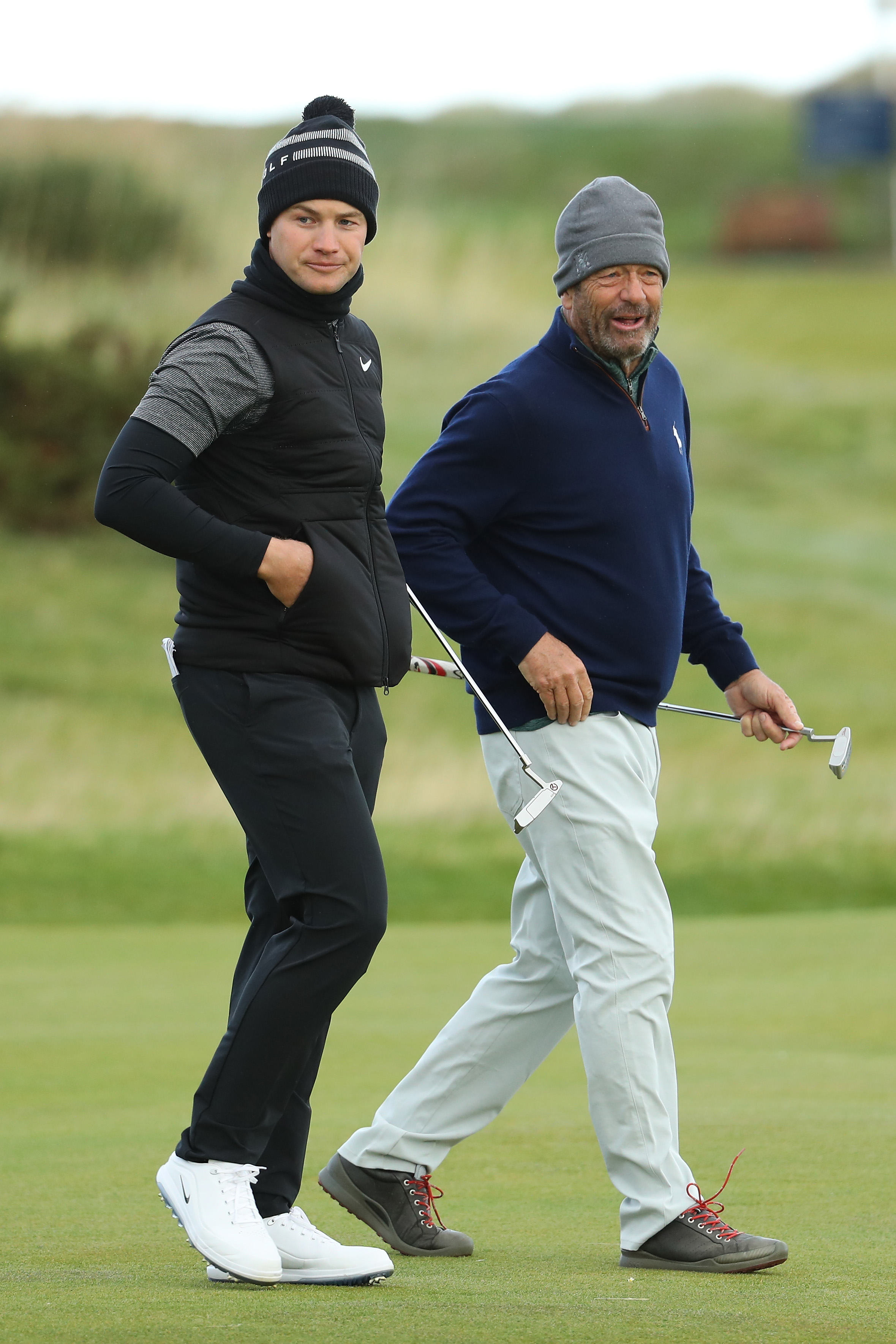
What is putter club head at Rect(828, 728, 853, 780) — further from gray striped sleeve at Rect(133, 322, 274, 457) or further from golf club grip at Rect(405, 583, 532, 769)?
gray striped sleeve at Rect(133, 322, 274, 457)

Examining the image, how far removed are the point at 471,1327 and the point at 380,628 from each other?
974 millimetres

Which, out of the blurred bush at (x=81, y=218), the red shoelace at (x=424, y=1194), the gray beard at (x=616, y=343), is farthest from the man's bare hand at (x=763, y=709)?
the blurred bush at (x=81, y=218)

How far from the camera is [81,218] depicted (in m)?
29.1

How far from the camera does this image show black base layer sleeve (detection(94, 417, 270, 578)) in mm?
2709

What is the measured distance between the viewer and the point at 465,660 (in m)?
3.40

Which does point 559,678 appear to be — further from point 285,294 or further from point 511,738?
point 285,294

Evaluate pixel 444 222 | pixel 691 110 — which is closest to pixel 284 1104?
pixel 444 222

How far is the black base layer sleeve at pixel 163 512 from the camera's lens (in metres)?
2.71

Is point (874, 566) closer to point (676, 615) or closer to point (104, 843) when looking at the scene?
point (104, 843)

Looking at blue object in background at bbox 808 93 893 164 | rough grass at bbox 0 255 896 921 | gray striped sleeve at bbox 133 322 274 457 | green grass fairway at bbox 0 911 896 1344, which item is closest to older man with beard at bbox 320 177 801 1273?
green grass fairway at bbox 0 911 896 1344

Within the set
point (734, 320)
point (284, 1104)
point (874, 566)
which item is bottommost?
point (284, 1104)

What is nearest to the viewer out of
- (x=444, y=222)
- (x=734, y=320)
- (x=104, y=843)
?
(x=104, y=843)

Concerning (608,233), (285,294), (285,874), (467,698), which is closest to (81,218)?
(467,698)

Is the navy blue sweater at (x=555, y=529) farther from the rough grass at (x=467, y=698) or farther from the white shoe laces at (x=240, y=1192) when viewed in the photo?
the rough grass at (x=467, y=698)
